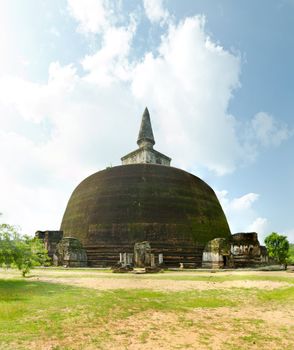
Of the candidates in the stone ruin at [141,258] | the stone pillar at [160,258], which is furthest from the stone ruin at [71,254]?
the stone pillar at [160,258]

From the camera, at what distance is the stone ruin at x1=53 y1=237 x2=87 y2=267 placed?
31.7m

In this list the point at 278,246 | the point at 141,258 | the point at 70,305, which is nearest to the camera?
the point at 70,305

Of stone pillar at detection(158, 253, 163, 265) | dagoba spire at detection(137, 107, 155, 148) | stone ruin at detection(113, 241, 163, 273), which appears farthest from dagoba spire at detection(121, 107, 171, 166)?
stone ruin at detection(113, 241, 163, 273)

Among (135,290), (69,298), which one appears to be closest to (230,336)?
(69,298)

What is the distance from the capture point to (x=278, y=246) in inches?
1384

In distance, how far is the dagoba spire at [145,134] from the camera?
177 feet

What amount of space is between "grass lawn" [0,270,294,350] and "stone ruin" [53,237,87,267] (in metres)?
19.3

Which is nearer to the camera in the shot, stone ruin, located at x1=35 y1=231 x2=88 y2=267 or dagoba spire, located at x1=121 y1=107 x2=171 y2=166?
stone ruin, located at x1=35 y1=231 x2=88 y2=267

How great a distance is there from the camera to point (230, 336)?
7.07 metres

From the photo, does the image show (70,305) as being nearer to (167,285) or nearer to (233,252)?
(167,285)

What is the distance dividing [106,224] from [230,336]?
27564 millimetres

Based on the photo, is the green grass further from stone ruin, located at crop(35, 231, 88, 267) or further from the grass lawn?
stone ruin, located at crop(35, 231, 88, 267)

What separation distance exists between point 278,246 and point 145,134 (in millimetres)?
28455

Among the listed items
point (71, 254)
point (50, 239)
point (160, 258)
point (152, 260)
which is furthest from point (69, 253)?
point (160, 258)
